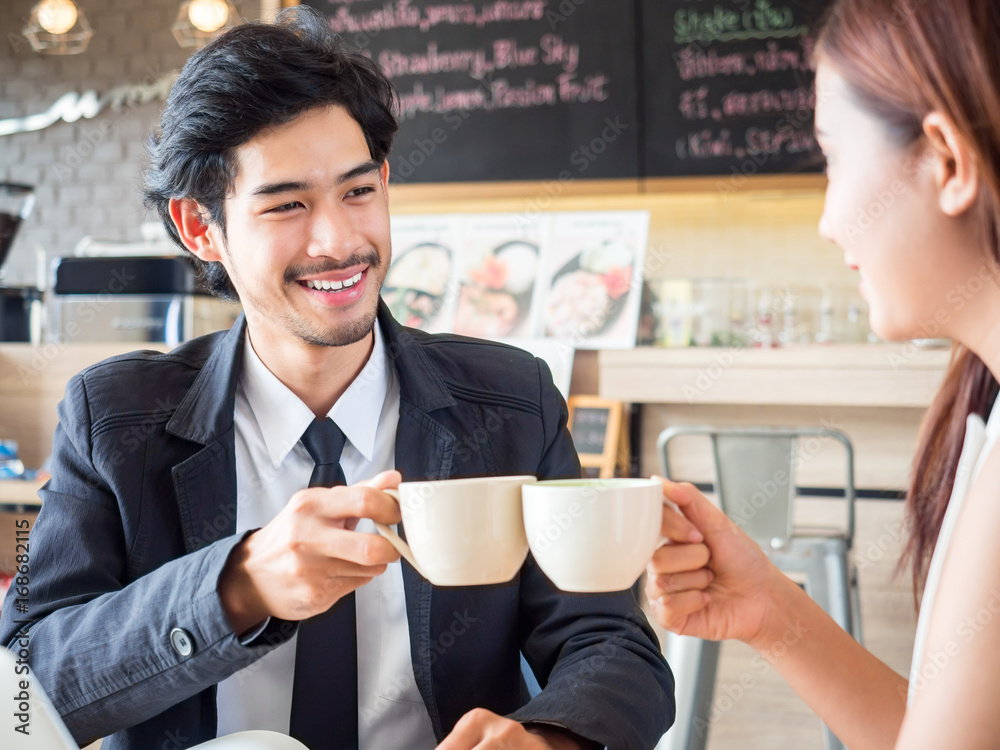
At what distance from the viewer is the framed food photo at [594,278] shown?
8.54ft

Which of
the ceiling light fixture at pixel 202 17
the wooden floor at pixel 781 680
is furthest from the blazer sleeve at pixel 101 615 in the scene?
the ceiling light fixture at pixel 202 17

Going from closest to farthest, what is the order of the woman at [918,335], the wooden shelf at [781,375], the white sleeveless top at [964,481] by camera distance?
the woman at [918,335]
the white sleeveless top at [964,481]
the wooden shelf at [781,375]

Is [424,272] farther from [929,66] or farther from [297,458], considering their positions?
[929,66]

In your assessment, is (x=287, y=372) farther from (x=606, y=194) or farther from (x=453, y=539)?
(x=606, y=194)

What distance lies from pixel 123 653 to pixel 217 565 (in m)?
0.16

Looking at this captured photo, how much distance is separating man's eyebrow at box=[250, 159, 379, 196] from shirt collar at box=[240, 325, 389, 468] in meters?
0.20

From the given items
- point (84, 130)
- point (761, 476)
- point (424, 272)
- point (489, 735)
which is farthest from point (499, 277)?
point (84, 130)

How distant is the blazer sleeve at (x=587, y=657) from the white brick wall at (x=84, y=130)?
152 inches

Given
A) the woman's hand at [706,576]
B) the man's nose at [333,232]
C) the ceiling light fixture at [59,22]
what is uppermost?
the ceiling light fixture at [59,22]

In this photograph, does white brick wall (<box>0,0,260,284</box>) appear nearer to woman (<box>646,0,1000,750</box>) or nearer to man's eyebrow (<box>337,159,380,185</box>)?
man's eyebrow (<box>337,159,380,185</box>)

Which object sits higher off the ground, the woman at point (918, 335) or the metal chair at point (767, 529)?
the woman at point (918, 335)

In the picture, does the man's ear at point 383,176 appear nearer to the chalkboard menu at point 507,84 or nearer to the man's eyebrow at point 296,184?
the man's eyebrow at point 296,184

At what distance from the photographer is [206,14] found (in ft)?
11.2

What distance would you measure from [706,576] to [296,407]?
55 centimetres
